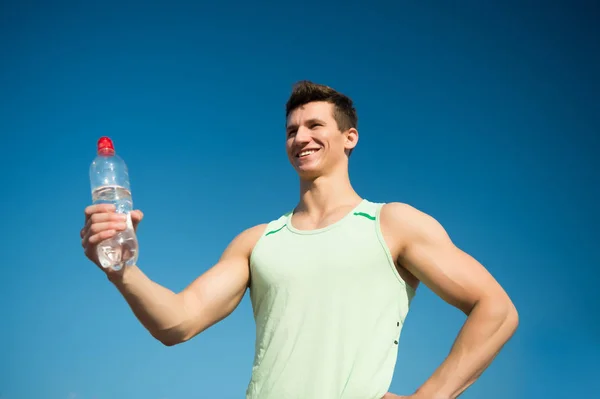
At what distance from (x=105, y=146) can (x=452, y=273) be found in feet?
9.18

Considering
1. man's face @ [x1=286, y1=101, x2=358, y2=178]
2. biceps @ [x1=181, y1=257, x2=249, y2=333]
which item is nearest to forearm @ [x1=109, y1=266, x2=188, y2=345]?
biceps @ [x1=181, y1=257, x2=249, y2=333]

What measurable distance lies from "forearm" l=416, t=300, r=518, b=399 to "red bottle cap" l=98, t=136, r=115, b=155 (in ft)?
9.44

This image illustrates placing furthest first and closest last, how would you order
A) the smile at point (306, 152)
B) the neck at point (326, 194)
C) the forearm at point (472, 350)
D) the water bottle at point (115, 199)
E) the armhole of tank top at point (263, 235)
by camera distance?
the smile at point (306, 152)
the neck at point (326, 194)
the armhole of tank top at point (263, 235)
the forearm at point (472, 350)
the water bottle at point (115, 199)

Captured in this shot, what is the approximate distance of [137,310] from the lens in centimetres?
466

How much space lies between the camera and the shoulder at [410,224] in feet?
16.1

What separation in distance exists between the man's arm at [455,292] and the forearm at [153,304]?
6.02 feet

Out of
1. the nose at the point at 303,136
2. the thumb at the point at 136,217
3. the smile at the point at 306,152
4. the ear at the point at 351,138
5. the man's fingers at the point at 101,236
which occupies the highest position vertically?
the ear at the point at 351,138

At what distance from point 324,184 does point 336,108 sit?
0.79 meters

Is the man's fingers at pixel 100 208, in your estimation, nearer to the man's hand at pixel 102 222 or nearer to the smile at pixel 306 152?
the man's hand at pixel 102 222

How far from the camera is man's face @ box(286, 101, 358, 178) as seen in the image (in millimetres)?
5602

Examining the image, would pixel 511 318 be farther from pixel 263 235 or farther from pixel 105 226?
pixel 105 226

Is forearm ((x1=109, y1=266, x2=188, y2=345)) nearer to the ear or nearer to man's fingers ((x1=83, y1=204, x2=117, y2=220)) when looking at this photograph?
man's fingers ((x1=83, y1=204, x2=117, y2=220))

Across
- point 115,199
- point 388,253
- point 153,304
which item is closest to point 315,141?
point 388,253

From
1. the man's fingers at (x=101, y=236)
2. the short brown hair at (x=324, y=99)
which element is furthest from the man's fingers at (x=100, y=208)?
the short brown hair at (x=324, y=99)
